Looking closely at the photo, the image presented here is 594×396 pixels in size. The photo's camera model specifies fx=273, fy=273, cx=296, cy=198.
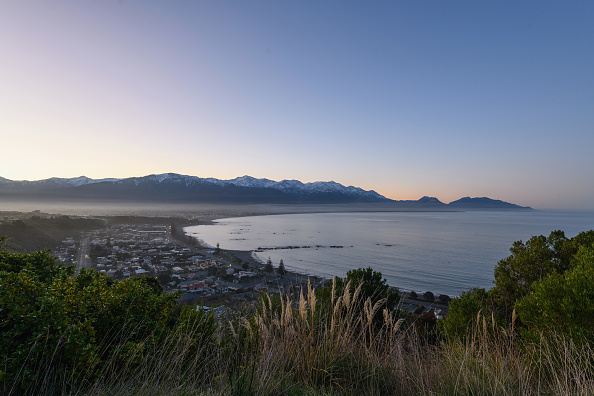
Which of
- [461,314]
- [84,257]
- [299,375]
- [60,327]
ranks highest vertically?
[60,327]

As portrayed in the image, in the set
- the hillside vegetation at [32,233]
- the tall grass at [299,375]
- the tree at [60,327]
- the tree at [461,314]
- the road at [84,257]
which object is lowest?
the road at [84,257]

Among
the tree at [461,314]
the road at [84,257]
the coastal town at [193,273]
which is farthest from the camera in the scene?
the road at [84,257]

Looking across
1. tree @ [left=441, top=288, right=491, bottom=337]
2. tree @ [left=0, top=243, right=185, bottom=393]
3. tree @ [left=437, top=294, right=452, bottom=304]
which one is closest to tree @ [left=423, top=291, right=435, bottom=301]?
tree @ [left=437, top=294, right=452, bottom=304]

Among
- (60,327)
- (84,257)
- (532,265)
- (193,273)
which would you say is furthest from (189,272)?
(60,327)

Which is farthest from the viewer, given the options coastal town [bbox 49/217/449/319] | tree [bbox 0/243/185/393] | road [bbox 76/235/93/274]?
road [bbox 76/235/93/274]

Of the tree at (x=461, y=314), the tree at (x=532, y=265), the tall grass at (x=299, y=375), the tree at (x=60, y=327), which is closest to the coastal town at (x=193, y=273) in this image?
the tree at (x=532, y=265)

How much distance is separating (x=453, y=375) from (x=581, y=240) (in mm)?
7543

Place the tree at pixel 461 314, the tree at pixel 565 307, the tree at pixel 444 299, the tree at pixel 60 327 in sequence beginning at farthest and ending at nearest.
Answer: the tree at pixel 444 299
the tree at pixel 461 314
the tree at pixel 565 307
the tree at pixel 60 327

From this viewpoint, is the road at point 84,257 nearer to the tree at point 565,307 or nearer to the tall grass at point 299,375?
the tall grass at point 299,375

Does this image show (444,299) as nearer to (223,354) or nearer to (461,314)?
(461,314)

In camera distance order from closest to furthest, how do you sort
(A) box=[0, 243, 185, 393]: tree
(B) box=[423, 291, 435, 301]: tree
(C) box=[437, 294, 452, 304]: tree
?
(A) box=[0, 243, 185, 393]: tree, (C) box=[437, 294, 452, 304]: tree, (B) box=[423, 291, 435, 301]: tree

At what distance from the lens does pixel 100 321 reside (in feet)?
10.5

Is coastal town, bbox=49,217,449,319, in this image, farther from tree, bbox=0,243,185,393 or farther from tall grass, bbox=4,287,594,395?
tall grass, bbox=4,287,594,395

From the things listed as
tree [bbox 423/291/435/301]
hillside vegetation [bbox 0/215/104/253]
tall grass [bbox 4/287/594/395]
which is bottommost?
tree [bbox 423/291/435/301]
